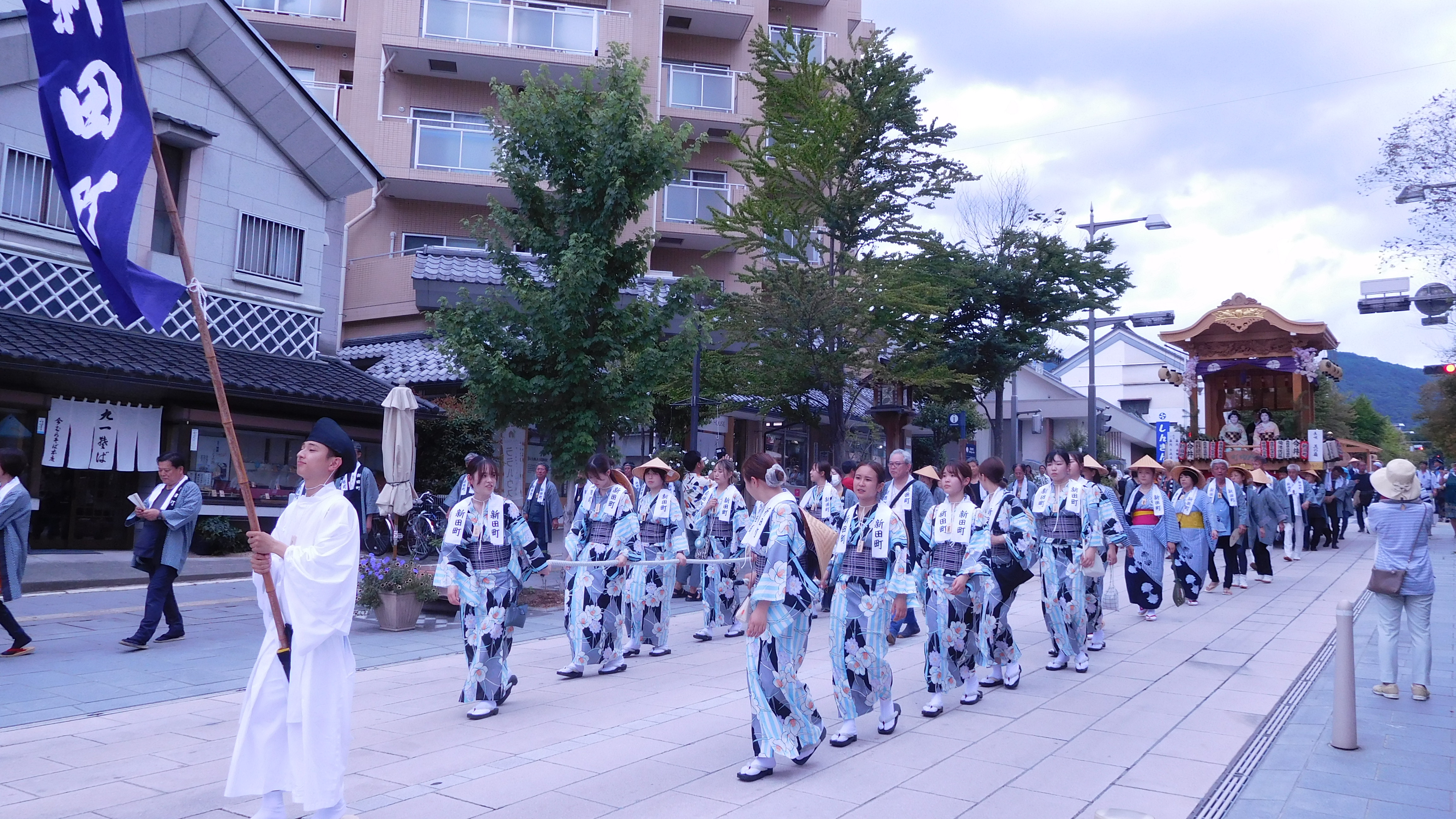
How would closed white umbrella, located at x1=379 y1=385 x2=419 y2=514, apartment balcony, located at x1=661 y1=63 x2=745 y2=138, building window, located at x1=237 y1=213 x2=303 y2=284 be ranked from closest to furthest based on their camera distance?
closed white umbrella, located at x1=379 y1=385 x2=419 y2=514 < building window, located at x1=237 y1=213 x2=303 y2=284 < apartment balcony, located at x1=661 y1=63 x2=745 y2=138

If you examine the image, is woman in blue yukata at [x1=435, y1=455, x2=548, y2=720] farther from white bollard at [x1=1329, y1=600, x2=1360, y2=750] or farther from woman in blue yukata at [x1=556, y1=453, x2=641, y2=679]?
white bollard at [x1=1329, y1=600, x2=1360, y2=750]

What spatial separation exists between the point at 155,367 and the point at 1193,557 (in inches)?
573

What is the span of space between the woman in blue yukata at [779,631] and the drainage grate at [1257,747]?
2.08 meters

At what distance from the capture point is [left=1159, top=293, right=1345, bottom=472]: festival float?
24234 millimetres

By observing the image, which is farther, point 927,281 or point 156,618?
point 927,281

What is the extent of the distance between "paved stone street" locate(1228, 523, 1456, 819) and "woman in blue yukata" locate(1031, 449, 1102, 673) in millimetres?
1820

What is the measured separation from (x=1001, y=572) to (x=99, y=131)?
21.5 ft

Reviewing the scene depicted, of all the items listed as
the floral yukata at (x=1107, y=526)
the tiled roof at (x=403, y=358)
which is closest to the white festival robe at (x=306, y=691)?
the floral yukata at (x=1107, y=526)

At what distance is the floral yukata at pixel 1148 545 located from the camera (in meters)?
11.9

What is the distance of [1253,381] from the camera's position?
27875 mm

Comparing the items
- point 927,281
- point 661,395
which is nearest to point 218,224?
point 661,395

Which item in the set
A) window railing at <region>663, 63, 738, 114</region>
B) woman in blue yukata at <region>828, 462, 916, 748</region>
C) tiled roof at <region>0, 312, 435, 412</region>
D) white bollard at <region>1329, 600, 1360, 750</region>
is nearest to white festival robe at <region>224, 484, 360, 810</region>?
woman in blue yukata at <region>828, 462, 916, 748</region>

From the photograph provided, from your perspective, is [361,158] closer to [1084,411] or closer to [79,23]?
[79,23]

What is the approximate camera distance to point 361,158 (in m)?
19.2
